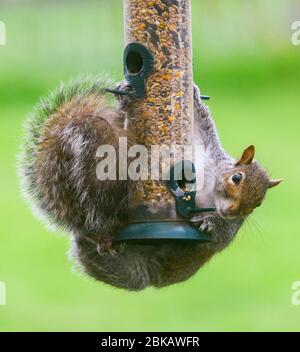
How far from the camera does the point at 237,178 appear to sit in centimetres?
489

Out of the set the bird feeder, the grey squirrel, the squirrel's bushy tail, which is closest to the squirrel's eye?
the grey squirrel

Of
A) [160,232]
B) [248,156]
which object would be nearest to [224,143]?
[248,156]

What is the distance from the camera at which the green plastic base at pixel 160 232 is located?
15.8 ft

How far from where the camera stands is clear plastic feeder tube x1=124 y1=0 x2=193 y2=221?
198 inches

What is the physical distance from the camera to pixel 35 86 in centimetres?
1123

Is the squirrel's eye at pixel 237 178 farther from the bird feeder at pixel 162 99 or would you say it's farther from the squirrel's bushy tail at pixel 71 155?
the squirrel's bushy tail at pixel 71 155

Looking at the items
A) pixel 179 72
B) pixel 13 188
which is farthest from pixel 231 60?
pixel 179 72

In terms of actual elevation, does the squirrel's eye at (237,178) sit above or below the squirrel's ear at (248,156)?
below

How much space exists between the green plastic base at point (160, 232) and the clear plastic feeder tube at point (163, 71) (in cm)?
15

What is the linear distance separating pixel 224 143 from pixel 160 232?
4540 millimetres

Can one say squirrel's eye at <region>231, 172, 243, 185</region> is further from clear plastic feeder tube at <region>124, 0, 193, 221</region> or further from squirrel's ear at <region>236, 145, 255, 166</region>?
clear plastic feeder tube at <region>124, 0, 193, 221</region>

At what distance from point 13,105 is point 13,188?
1453 mm

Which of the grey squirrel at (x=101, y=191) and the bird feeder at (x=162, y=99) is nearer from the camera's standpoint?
the grey squirrel at (x=101, y=191)

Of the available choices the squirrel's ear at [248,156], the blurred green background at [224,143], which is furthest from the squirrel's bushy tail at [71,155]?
the blurred green background at [224,143]
